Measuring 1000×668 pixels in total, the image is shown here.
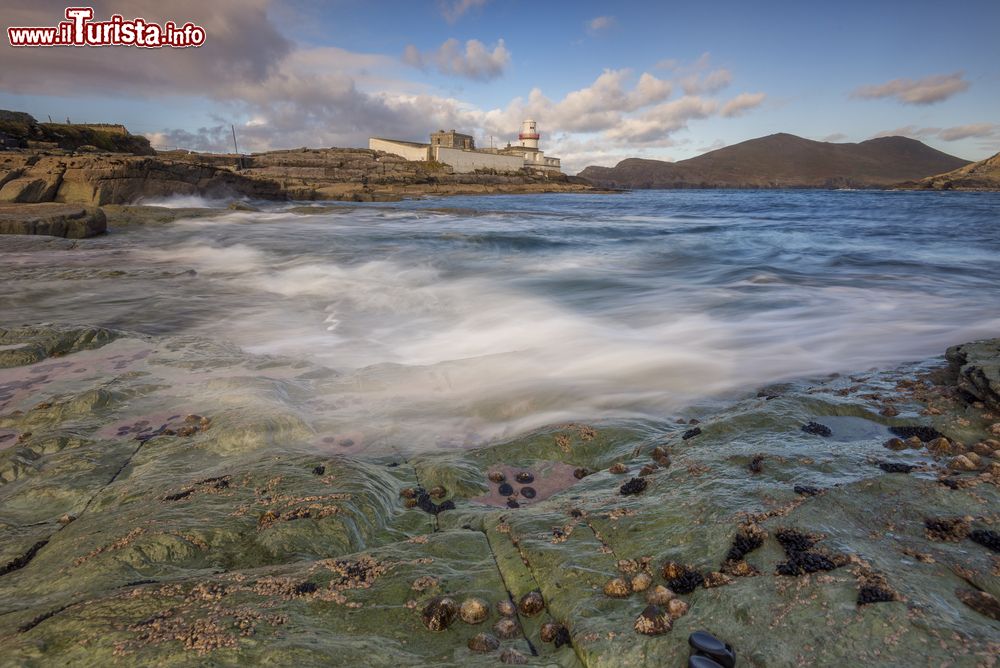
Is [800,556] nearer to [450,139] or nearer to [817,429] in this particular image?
[817,429]

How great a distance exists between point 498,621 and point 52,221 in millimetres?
16519

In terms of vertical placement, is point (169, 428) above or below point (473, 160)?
below

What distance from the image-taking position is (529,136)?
125875 millimetres

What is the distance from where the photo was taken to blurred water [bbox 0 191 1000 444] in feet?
16.6

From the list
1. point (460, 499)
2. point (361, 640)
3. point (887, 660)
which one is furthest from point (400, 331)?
point (887, 660)

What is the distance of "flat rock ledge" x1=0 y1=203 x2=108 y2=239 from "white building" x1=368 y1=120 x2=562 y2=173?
261 ft

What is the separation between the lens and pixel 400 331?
780 centimetres

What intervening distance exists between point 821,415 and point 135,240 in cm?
1717

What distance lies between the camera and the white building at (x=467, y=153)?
9038 cm

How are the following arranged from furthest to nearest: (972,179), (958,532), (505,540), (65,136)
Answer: (972,179) → (65,136) → (505,540) → (958,532)

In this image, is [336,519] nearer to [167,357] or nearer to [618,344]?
[167,357]

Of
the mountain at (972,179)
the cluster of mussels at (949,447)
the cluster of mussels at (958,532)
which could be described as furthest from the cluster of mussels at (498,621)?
the mountain at (972,179)

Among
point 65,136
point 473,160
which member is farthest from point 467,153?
point 65,136

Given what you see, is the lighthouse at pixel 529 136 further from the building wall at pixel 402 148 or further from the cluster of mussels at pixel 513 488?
the cluster of mussels at pixel 513 488
